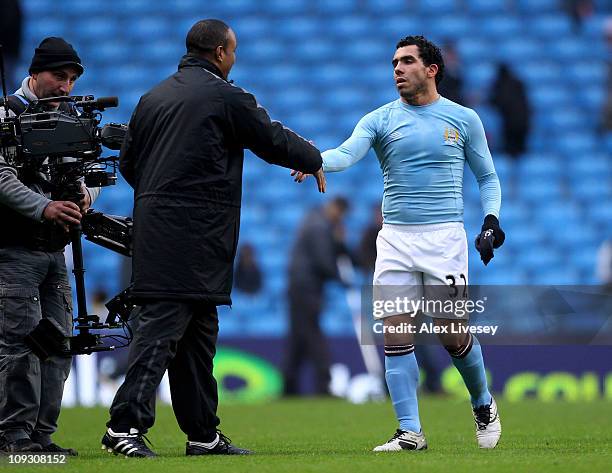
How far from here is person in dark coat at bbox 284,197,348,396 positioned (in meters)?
14.4

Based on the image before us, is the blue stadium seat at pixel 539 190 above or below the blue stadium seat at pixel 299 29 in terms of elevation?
below

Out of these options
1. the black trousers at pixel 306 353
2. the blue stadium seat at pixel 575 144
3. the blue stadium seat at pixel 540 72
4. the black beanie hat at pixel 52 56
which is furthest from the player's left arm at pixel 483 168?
the blue stadium seat at pixel 540 72

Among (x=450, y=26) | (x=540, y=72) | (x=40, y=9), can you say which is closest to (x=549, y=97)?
(x=540, y=72)

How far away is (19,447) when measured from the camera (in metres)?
6.73

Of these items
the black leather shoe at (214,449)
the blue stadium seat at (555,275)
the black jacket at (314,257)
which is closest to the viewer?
the black leather shoe at (214,449)

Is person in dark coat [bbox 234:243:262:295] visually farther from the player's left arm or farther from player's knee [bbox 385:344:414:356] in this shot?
player's knee [bbox 385:344:414:356]

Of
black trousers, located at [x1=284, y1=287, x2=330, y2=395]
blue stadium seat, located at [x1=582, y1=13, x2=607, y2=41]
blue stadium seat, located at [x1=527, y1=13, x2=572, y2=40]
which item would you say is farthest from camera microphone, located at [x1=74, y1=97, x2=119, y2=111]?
blue stadium seat, located at [x1=582, y1=13, x2=607, y2=41]

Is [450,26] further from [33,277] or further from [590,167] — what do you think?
[33,277]

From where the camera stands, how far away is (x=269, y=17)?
21234 millimetres

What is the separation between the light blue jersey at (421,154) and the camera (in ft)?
23.8

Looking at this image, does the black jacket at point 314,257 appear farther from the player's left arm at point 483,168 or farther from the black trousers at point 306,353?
the player's left arm at point 483,168

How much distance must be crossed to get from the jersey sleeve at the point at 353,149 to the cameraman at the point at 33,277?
1.28 m

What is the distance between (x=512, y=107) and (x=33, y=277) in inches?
509

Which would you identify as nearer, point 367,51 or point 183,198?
point 183,198
